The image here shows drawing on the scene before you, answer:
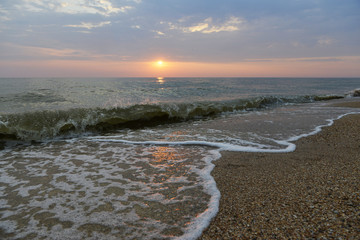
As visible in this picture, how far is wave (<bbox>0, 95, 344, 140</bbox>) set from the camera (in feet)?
22.1

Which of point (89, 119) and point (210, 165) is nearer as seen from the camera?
point (210, 165)

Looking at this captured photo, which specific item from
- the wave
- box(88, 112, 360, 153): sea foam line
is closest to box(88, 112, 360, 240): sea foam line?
box(88, 112, 360, 153): sea foam line

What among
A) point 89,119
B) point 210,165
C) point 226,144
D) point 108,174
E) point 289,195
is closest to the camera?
point 289,195

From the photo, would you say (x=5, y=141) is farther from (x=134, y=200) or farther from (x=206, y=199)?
(x=206, y=199)

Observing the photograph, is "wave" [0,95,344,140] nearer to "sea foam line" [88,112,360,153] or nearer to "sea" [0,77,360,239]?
"sea" [0,77,360,239]

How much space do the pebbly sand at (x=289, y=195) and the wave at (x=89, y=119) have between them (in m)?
5.25

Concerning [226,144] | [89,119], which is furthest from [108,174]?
[89,119]

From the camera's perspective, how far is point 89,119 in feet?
26.0

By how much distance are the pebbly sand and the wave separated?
17.2 ft

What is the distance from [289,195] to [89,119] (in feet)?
23.9

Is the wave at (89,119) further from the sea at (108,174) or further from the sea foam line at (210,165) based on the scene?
the sea foam line at (210,165)

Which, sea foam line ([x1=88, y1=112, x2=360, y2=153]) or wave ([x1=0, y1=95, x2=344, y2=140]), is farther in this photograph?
wave ([x1=0, y1=95, x2=344, y2=140])

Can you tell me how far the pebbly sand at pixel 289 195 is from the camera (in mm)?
2078

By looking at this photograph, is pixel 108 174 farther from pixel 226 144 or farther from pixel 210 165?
pixel 226 144
